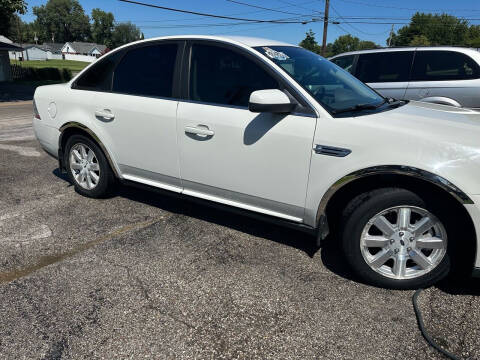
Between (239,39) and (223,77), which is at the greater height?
(239,39)

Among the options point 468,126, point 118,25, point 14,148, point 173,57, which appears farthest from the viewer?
point 118,25

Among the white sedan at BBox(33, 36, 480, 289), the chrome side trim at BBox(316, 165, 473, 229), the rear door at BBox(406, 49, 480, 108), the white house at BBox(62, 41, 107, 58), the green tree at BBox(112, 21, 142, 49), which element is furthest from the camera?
the green tree at BBox(112, 21, 142, 49)

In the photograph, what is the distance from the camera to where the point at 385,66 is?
716 centimetres

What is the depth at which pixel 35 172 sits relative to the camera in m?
5.60

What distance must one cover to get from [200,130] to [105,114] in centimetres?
126

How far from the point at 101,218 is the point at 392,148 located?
295cm

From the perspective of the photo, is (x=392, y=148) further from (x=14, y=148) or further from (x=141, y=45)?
(x=14, y=148)

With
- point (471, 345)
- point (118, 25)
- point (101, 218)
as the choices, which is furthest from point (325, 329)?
point (118, 25)

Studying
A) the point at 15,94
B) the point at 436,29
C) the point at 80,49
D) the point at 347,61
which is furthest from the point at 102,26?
the point at 347,61

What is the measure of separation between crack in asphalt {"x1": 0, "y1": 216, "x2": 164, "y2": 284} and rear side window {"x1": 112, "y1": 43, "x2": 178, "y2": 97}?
1.31 m

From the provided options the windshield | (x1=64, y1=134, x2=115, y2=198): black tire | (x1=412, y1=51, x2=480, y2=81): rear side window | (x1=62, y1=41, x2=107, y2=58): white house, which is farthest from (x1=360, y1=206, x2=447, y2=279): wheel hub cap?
(x1=62, y1=41, x2=107, y2=58): white house

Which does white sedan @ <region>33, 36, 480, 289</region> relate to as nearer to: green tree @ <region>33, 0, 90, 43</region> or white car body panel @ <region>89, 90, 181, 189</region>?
white car body panel @ <region>89, 90, 181, 189</region>

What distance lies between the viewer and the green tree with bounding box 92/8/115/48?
13025cm

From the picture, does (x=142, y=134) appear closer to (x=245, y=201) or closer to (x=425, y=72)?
(x=245, y=201)
